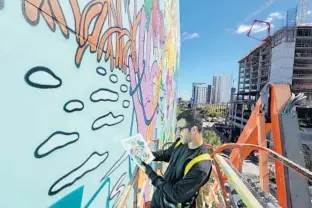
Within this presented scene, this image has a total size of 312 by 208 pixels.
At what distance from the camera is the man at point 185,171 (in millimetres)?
2150

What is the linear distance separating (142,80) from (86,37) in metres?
2.10

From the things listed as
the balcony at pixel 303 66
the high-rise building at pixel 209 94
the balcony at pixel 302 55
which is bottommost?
the high-rise building at pixel 209 94

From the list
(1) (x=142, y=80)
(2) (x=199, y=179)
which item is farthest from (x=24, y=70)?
(1) (x=142, y=80)

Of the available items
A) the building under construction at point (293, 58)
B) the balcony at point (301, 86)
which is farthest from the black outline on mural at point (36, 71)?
the balcony at point (301, 86)

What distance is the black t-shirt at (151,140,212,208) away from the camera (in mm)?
2145

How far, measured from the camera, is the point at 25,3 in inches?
44.6

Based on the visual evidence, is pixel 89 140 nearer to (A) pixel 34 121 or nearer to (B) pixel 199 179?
(A) pixel 34 121

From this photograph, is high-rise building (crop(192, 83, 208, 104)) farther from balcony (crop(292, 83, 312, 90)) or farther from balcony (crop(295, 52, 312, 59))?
balcony (crop(292, 83, 312, 90))

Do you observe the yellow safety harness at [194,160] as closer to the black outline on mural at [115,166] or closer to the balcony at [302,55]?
the black outline on mural at [115,166]

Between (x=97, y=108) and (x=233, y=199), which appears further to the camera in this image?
(x=233, y=199)

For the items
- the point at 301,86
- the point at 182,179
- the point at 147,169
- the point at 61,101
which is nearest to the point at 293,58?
the point at 301,86

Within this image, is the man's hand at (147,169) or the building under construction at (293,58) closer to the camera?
the man's hand at (147,169)

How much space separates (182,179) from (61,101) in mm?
1275

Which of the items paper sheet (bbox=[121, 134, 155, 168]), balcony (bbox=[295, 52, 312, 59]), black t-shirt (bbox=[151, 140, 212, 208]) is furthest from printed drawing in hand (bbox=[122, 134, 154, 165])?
balcony (bbox=[295, 52, 312, 59])
